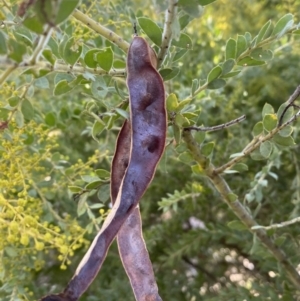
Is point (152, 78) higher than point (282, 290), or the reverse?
point (152, 78)

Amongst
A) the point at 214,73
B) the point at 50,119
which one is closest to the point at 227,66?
the point at 214,73

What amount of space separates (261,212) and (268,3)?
1.21 feet

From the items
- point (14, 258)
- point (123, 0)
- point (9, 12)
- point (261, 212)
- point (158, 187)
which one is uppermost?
→ point (9, 12)

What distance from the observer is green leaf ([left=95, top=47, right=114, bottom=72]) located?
13.5 inches

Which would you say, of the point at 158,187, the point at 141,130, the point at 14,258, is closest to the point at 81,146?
the point at 158,187

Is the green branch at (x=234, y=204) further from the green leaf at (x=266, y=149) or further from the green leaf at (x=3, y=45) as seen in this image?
the green leaf at (x=3, y=45)

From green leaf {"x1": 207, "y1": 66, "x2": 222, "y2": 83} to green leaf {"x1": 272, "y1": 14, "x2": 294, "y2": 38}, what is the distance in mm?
55

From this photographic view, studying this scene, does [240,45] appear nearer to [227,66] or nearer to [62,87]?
[227,66]

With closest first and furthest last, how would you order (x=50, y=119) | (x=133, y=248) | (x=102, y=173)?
(x=133, y=248) → (x=102, y=173) → (x=50, y=119)

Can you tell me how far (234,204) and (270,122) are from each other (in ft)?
0.32

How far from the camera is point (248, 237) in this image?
60 cm

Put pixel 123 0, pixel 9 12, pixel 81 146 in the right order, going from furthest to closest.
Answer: pixel 81 146 < pixel 123 0 < pixel 9 12

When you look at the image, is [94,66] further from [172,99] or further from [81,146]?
[81,146]

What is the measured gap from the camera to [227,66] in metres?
0.39
